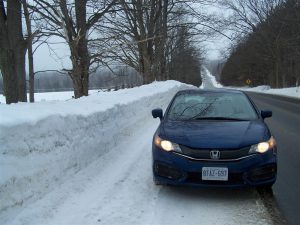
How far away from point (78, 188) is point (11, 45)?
4.86 metres

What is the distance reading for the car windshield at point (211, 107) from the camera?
23.5ft

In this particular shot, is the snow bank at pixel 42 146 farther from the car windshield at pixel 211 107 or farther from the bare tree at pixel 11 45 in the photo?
the bare tree at pixel 11 45

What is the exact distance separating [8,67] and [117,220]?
560cm

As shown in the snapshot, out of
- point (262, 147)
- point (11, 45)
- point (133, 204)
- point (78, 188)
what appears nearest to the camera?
point (133, 204)

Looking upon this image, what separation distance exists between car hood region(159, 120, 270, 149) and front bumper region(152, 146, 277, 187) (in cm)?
20

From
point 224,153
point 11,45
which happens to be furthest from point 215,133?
point 11,45

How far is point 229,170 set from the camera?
5.88 metres

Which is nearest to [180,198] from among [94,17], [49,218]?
[49,218]

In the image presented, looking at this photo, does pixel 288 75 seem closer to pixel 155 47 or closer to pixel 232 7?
pixel 232 7

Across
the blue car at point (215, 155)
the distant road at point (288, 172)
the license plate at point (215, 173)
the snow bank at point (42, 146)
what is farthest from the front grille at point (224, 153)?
the snow bank at point (42, 146)

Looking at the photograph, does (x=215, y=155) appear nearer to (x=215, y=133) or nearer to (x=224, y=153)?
(x=224, y=153)

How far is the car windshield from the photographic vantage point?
23.5 ft

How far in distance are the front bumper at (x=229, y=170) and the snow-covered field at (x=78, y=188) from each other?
0.27 metres

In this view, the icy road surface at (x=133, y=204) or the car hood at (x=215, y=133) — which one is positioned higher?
the car hood at (x=215, y=133)
